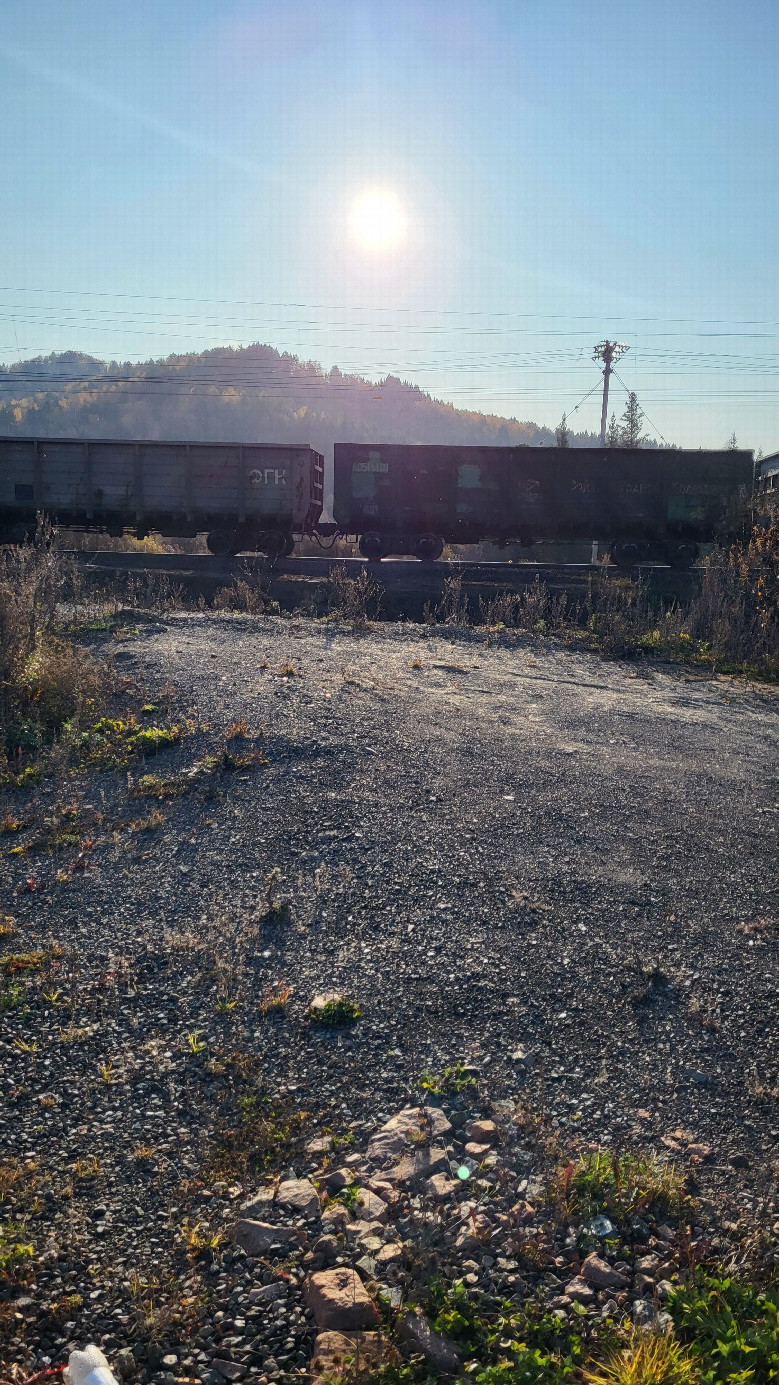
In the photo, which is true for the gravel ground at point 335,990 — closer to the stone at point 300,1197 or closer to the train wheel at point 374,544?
the stone at point 300,1197

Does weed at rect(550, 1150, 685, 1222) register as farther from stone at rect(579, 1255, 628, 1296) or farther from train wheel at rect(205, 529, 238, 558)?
train wheel at rect(205, 529, 238, 558)

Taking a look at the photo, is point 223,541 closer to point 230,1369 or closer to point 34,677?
point 34,677

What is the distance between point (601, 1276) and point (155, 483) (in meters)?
18.9

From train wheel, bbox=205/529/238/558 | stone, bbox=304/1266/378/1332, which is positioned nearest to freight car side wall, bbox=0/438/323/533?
train wheel, bbox=205/529/238/558

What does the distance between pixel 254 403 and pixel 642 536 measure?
273ft

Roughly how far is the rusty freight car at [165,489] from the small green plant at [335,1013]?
53.5ft

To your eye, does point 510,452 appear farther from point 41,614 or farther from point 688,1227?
point 688,1227

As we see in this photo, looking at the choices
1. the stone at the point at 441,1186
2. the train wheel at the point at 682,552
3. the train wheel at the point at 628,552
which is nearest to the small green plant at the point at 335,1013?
the stone at the point at 441,1186

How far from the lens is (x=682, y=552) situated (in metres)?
20.1

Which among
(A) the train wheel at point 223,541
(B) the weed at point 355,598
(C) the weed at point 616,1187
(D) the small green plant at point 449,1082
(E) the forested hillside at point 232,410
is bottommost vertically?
(C) the weed at point 616,1187

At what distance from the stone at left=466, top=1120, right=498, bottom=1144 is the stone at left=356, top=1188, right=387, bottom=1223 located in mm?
416

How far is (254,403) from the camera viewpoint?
313 ft

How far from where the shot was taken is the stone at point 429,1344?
2184 millimetres

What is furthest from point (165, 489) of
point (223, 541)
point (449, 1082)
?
point (449, 1082)
